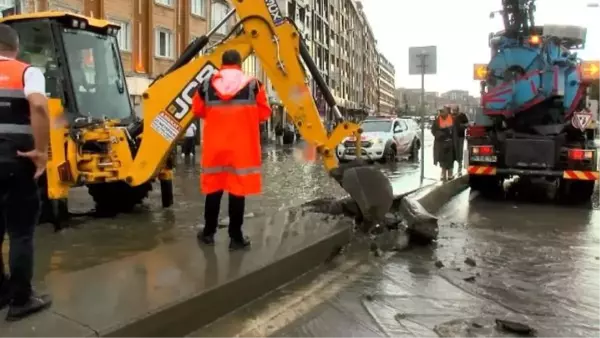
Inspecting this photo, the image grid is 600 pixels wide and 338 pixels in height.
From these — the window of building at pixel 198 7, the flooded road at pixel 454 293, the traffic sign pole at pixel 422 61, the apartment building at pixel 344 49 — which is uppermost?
the apartment building at pixel 344 49

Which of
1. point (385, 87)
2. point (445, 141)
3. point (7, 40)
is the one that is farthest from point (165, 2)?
point (385, 87)

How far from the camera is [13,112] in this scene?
3729 millimetres

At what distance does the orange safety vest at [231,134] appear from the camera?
5676 mm

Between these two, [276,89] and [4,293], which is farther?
[276,89]

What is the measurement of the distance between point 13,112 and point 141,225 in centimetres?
447

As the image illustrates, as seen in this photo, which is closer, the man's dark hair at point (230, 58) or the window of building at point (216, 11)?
the man's dark hair at point (230, 58)

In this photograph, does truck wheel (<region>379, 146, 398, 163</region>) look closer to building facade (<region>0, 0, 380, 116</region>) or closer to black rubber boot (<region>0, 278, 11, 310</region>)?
building facade (<region>0, 0, 380, 116</region>)

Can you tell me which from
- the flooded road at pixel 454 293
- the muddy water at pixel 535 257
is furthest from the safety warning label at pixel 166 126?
the muddy water at pixel 535 257

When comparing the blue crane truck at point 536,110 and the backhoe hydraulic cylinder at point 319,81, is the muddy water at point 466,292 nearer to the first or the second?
the backhoe hydraulic cylinder at point 319,81

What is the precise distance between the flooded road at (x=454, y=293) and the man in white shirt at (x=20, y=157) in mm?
1336

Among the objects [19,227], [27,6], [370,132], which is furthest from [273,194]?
[27,6]

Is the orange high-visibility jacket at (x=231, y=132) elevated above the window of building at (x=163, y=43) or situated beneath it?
situated beneath

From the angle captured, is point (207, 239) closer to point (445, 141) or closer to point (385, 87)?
point (445, 141)

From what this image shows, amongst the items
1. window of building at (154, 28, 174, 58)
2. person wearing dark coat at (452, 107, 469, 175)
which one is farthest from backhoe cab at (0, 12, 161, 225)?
window of building at (154, 28, 174, 58)
